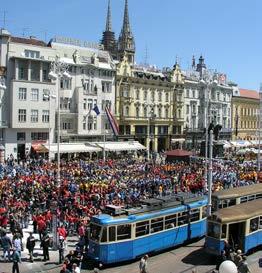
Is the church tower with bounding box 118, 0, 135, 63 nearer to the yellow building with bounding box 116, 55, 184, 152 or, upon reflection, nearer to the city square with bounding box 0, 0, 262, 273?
the city square with bounding box 0, 0, 262, 273

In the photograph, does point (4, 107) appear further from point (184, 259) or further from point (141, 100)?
point (184, 259)

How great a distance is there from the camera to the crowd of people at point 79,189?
23031 millimetres

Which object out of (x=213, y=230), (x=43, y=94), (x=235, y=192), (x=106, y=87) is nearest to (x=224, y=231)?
(x=213, y=230)

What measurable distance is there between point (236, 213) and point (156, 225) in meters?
3.50

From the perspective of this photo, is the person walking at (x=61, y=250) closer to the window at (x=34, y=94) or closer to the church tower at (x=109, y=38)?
the window at (x=34, y=94)

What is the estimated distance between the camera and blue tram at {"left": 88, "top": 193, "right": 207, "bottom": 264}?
19656mm

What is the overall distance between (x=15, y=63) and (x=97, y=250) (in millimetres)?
41018

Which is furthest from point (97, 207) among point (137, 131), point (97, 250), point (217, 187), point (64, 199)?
point (137, 131)

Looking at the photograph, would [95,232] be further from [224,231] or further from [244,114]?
[244,114]

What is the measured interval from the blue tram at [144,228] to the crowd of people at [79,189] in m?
1.13

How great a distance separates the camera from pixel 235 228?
21156 millimetres

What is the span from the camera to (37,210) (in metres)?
26.8

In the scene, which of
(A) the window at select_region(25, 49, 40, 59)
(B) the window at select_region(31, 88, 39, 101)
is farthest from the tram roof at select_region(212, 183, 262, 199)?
(A) the window at select_region(25, 49, 40, 59)

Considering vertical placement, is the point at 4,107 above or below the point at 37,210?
above
